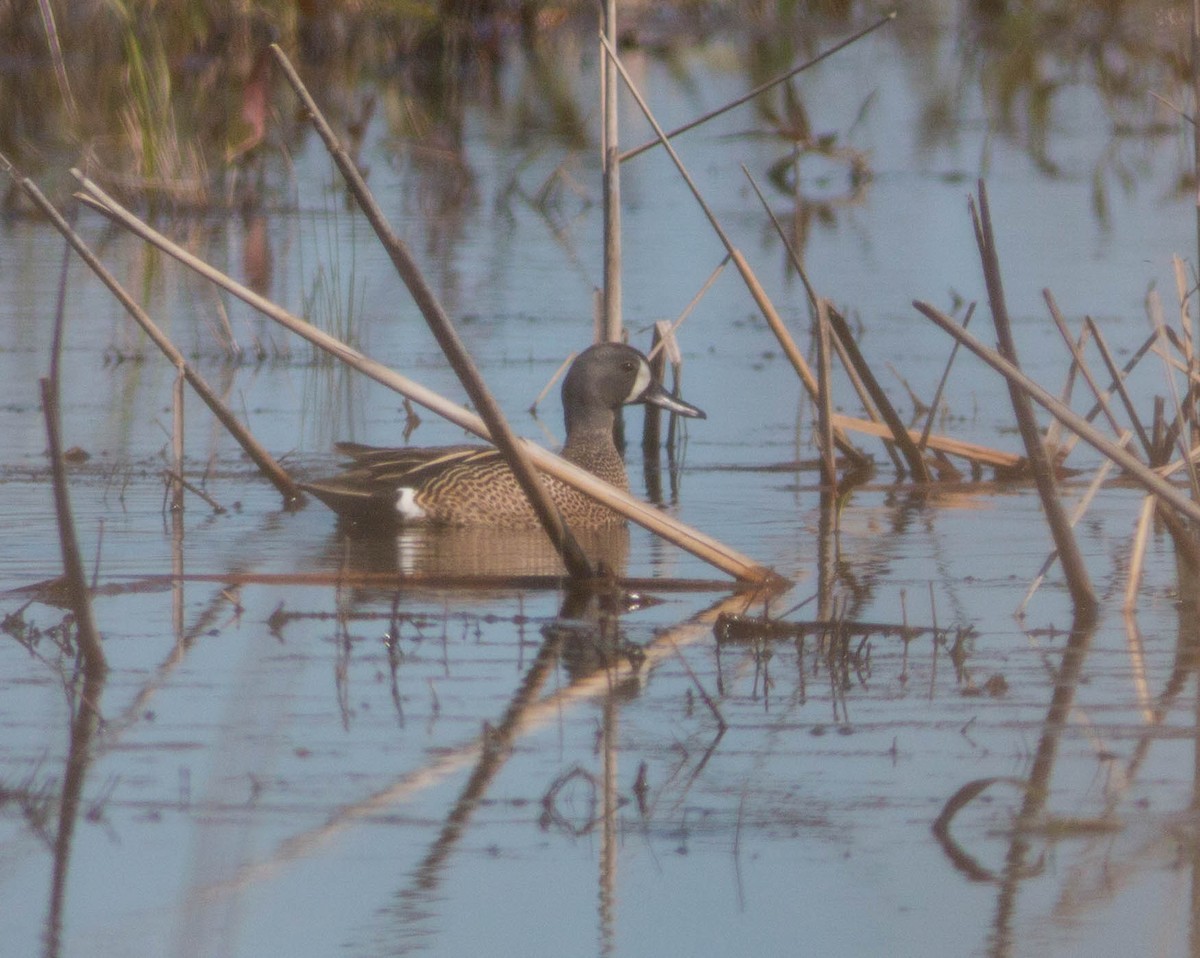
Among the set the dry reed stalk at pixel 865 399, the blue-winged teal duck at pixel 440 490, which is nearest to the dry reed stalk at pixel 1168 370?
the dry reed stalk at pixel 865 399

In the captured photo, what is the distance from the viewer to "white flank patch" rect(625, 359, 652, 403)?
7516 millimetres

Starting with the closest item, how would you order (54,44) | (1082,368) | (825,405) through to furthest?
(54,44) → (1082,368) → (825,405)

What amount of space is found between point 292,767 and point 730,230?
10295 millimetres

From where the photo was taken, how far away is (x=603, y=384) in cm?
753

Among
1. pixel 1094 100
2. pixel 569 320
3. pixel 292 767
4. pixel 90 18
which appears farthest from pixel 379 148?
pixel 292 767

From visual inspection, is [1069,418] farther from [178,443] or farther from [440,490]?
[178,443]

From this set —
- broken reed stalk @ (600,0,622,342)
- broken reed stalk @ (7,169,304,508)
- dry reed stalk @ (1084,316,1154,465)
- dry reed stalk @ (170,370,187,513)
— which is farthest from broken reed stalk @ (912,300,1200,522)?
dry reed stalk @ (170,370,187,513)

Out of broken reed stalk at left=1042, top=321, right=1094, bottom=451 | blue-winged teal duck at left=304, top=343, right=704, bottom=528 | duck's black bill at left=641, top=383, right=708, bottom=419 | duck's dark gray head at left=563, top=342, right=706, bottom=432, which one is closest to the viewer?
broken reed stalk at left=1042, top=321, right=1094, bottom=451

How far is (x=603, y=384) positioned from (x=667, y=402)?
29cm

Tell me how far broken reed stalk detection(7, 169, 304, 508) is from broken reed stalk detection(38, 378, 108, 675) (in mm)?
704

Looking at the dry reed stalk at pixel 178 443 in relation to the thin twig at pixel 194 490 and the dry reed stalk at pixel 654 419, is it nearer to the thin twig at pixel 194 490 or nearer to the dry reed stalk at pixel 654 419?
the thin twig at pixel 194 490

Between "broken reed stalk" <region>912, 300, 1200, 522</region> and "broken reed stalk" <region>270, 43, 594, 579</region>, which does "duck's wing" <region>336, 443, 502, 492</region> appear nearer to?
"broken reed stalk" <region>270, 43, 594, 579</region>

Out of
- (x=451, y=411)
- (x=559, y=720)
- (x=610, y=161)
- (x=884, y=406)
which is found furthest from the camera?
(x=884, y=406)

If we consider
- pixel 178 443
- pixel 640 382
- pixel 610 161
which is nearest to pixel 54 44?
pixel 178 443
